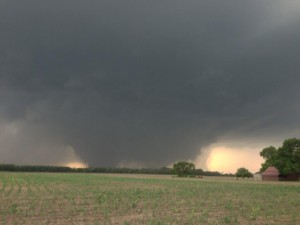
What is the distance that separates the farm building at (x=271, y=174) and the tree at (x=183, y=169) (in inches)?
1441

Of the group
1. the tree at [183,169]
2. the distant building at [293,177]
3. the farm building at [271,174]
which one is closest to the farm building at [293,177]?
the distant building at [293,177]

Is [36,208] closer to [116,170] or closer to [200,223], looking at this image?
[200,223]

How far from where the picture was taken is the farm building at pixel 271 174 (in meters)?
103

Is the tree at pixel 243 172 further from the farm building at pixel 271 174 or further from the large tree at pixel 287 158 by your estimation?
the farm building at pixel 271 174

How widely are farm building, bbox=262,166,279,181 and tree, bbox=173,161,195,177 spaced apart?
120 feet

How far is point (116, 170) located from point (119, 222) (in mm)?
177491

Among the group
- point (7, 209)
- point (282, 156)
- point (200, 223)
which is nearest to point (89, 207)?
point (7, 209)

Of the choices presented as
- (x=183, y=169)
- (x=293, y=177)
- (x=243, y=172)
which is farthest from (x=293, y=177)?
(x=183, y=169)

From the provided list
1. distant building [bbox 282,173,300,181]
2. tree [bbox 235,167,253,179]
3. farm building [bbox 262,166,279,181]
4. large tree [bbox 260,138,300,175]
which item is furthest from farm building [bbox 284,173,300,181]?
tree [bbox 235,167,253,179]

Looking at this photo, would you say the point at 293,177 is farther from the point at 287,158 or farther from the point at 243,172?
the point at 243,172

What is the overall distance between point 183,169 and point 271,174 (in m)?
40.6

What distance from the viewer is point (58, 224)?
20.3 meters

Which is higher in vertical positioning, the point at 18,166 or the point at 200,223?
the point at 18,166

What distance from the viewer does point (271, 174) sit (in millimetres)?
103062
